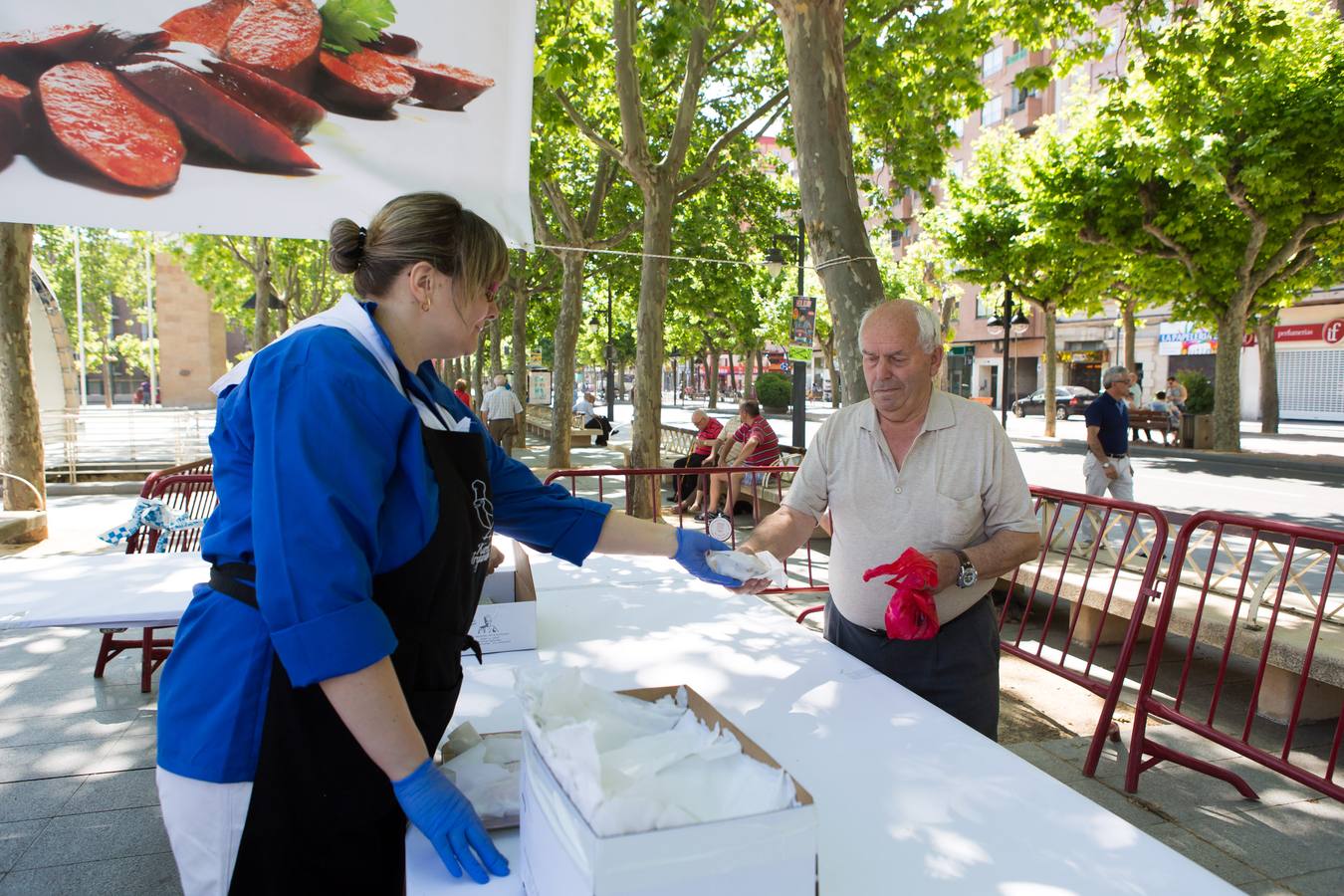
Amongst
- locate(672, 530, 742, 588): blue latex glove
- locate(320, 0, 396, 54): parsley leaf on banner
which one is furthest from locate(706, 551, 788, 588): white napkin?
locate(320, 0, 396, 54): parsley leaf on banner

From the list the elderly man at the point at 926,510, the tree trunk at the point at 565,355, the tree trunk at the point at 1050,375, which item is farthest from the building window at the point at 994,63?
the elderly man at the point at 926,510

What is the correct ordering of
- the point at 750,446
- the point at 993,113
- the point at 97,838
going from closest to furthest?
the point at 97,838, the point at 750,446, the point at 993,113

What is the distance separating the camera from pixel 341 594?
48.6 inches

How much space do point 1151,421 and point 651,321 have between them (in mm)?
18185

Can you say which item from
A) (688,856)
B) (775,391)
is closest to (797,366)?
(688,856)

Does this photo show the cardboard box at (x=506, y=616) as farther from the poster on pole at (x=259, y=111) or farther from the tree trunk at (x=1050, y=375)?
the tree trunk at (x=1050, y=375)

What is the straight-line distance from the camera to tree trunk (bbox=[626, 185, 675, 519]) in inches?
442

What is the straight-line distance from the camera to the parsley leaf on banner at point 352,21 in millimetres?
2539

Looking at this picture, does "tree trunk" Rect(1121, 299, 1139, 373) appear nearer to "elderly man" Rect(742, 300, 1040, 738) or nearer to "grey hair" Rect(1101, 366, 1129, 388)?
"grey hair" Rect(1101, 366, 1129, 388)

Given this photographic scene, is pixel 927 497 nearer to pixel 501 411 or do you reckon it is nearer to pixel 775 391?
pixel 501 411

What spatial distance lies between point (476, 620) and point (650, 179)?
30.7 ft

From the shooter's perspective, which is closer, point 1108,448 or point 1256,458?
point 1108,448

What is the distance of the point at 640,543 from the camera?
220 centimetres

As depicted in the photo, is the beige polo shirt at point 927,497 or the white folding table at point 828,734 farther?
the beige polo shirt at point 927,497
